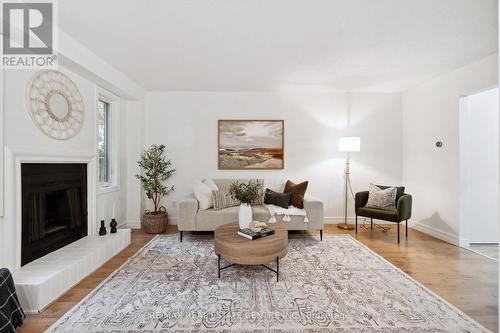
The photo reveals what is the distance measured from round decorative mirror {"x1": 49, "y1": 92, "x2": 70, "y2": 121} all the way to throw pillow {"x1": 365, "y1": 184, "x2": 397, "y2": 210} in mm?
4562

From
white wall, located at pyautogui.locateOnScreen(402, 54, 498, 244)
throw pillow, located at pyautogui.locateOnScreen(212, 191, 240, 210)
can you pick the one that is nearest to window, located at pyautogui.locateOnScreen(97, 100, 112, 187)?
throw pillow, located at pyautogui.locateOnScreen(212, 191, 240, 210)

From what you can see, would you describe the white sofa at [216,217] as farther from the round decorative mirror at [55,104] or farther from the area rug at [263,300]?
the round decorative mirror at [55,104]

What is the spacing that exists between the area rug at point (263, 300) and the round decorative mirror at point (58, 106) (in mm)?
1875

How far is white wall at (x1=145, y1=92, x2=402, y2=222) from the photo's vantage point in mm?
4598

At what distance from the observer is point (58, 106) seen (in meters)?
2.66

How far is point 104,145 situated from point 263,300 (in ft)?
11.6

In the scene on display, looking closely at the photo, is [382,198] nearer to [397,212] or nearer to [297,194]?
[397,212]

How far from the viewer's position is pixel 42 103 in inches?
96.2

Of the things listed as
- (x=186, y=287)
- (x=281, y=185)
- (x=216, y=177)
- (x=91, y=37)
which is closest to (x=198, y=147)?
(x=216, y=177)

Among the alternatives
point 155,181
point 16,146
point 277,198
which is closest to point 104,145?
point 155,181

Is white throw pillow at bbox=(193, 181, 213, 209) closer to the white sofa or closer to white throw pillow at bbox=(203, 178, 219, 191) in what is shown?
the white sofa

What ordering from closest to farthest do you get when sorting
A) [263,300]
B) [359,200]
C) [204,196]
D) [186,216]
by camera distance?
Result: [263,300], [186,216], [204,196], [359,200]

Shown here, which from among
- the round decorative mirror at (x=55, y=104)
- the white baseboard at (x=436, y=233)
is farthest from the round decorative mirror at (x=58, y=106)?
the white baseboard at (x=436, y=233)

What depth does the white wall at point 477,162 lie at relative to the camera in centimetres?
345
